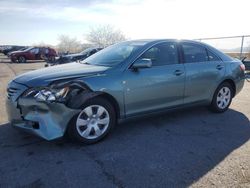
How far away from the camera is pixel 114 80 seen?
3.88m

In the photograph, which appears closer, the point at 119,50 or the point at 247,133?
the point at 247,133

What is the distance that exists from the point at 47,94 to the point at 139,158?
1.54m

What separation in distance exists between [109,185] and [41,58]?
24287 mm

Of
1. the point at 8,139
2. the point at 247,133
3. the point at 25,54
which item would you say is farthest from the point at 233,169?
the point at 25,54

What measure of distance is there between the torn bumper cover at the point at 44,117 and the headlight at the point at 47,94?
7 cm

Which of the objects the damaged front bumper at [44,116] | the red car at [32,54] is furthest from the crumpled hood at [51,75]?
the red car at [32,54]

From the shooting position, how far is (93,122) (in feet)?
12.6

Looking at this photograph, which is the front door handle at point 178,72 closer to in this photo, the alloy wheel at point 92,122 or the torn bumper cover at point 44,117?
the alloy wheel at point 92,122

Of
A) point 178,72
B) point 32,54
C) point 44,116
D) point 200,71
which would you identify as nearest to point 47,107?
point 44,116

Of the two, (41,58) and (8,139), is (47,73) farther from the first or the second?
(41,58)

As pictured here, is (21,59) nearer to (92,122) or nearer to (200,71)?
(200,71)

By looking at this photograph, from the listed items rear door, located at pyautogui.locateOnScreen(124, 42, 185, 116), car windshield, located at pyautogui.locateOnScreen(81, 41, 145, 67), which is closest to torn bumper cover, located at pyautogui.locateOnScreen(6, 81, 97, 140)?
rear door, located at pyautogui.locateOnScreen(124, 42, 185, 116)

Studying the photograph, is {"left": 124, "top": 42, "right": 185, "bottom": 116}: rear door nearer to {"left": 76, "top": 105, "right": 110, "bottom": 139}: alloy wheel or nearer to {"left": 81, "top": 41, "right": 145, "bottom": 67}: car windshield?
{"left": 81, "top": 41, "right": 145, "bottom": 67}: car windshield

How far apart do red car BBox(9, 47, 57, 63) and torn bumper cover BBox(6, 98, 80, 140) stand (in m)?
20.9
